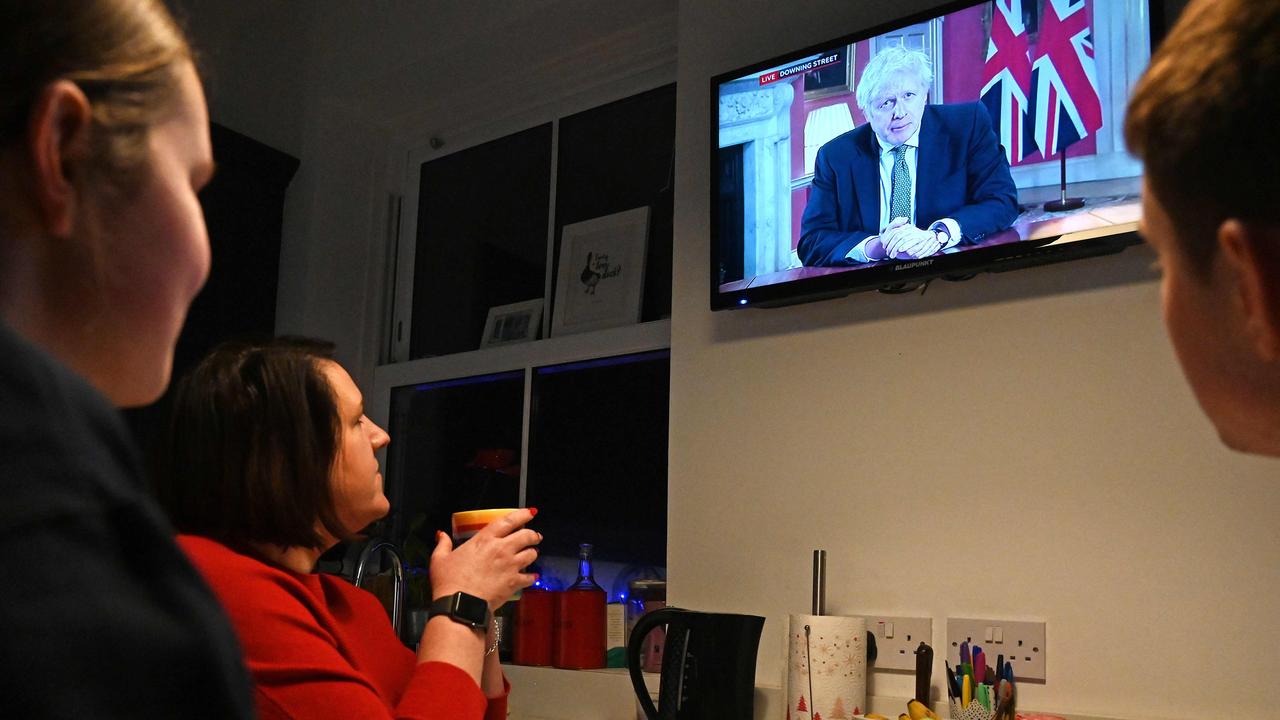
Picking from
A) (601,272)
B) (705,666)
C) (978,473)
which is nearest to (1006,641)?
(978,473)

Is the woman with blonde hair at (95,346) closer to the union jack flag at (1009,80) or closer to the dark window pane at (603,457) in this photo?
the union jack flag at (1009,80)

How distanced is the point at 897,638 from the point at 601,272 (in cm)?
142

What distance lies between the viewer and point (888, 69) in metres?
2.06

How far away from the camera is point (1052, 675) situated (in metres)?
1.81

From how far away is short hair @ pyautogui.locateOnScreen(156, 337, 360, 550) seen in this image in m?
1.48

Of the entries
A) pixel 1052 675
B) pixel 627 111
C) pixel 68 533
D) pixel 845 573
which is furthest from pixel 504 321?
pixel 68 533

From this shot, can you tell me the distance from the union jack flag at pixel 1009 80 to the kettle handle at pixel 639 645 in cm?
104

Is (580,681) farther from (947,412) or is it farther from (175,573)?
(175,573)

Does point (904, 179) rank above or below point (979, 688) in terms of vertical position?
above

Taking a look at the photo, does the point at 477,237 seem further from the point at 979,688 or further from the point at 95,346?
the point at 95,346

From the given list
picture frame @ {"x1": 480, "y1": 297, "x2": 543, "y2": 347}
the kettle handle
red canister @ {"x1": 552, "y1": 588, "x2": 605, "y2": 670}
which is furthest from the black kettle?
picture frame @ {"x1": 480, "y1": 297, "x2": 543, "y2": 347}

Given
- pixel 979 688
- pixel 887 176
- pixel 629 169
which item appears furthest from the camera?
pixel 629 169

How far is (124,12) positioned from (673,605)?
1.94m

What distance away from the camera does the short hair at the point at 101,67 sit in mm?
489
